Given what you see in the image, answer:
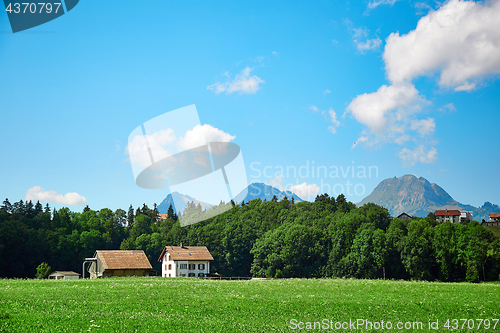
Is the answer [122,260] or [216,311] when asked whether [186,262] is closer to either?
[122,260]

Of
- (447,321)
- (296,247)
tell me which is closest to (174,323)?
(447,321)

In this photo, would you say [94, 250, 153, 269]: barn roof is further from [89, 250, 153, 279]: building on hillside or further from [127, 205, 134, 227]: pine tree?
[127, 205, 134, 227]: pine tree

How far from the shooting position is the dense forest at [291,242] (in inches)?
3014

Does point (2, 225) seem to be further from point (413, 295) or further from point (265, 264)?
point (413, 295)

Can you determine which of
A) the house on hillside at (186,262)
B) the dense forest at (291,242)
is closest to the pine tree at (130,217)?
the dense forest at (291,242)

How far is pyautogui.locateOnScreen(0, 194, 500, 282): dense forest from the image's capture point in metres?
76.6

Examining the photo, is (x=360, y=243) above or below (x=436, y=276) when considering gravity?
above

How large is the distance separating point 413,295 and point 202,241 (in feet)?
293

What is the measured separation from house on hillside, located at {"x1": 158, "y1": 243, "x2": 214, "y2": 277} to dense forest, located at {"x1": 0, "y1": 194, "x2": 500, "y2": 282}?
549 inches

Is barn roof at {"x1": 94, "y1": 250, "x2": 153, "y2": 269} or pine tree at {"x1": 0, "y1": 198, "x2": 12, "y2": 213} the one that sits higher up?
pine tree at {"x1": 0, "y1": 198, "x2": 12, "y2": 213}

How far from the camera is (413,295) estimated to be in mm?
25734

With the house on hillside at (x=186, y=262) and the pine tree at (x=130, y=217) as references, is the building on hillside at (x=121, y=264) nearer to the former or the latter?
the house on hillside at (x=186, y=262)

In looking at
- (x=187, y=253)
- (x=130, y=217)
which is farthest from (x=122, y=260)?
(x=130, y=217)

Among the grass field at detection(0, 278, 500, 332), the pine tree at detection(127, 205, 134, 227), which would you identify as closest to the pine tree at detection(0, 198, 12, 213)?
the pine tree at detection(127, 205, 134, 227)
